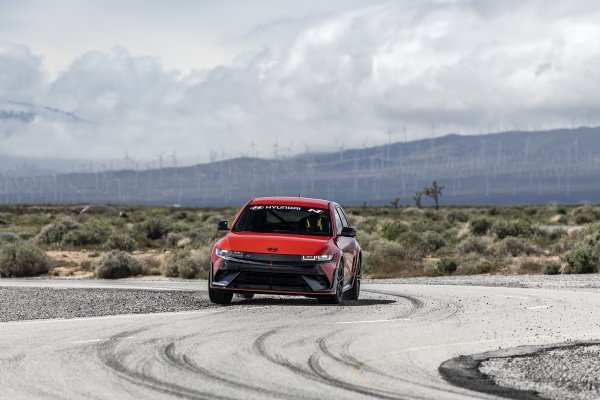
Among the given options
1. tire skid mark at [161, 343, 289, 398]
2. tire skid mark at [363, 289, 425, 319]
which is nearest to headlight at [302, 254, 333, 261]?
tire skid mark at [363, 289, 425, 319]

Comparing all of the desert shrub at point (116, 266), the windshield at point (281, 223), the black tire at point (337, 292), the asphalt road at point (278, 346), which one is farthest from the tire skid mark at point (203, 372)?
the desert shrub at point (116, 266)

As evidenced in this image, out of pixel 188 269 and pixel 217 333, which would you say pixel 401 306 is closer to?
pixel 217 333

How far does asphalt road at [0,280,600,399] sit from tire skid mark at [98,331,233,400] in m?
0.01

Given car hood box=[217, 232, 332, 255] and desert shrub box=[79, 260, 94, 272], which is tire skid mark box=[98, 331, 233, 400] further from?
desert shrub box=[79, 260, 94, 272]

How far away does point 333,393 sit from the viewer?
9.70 meters

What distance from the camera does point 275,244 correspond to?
1797cm

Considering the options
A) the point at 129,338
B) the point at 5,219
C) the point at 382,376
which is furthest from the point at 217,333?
the point at 5,219

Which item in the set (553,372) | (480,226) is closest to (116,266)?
(553,372)

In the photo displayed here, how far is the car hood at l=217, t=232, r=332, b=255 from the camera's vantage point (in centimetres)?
1791

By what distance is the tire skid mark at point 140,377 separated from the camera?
9.52 metres

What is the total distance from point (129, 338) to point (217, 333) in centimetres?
124

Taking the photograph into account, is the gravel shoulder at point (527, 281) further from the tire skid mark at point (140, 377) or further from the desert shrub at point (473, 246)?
the tire skid mark at point (140, 377)

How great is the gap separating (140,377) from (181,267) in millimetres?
21402

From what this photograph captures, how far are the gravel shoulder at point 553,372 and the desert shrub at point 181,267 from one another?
19335mm
